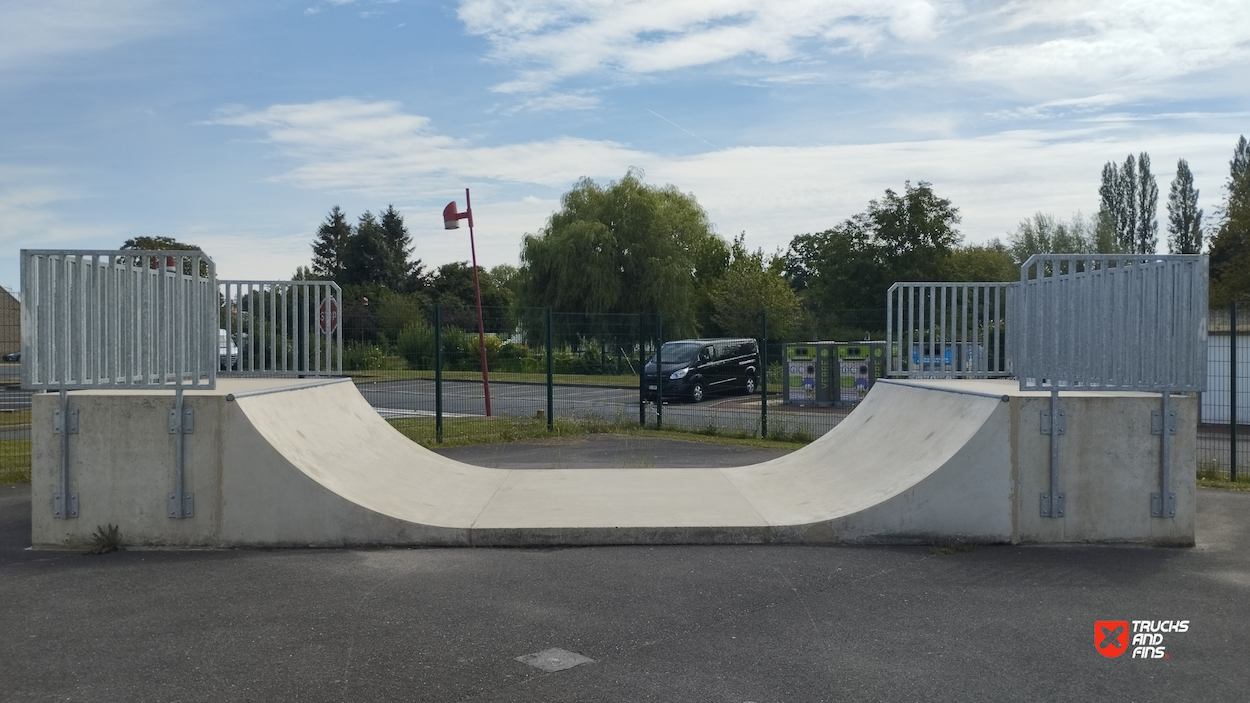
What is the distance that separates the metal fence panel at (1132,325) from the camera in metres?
6.96

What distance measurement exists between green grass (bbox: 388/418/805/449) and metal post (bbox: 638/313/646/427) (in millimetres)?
347

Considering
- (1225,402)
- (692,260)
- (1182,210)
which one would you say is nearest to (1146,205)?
(1182,210)

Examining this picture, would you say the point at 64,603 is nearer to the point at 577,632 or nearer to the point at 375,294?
the point at 577,632

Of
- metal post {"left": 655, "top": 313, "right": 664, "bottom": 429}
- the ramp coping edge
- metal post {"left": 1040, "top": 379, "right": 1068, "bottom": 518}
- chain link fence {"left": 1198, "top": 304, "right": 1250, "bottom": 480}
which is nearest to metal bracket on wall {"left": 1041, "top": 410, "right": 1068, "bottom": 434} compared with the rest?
metal post {"left": 1040, "top": 379, "right": 1068, "bottom": 518}

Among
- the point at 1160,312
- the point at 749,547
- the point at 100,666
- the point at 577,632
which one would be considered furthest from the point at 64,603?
the point at 1160,312

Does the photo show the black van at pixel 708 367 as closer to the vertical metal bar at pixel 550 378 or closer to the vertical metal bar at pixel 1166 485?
the vertical metal bar at pixel 550 378

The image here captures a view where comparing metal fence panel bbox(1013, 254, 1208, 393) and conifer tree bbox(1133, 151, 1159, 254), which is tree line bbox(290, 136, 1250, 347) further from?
conifer tree bbox(1133, 151, 1159, 254)

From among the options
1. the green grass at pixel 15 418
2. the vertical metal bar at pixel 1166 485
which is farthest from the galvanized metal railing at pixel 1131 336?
the green grass at pixel 15 418

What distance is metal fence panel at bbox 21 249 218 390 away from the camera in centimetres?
673

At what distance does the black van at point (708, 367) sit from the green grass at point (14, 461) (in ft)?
37.1

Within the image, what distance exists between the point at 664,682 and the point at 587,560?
2.34 meters

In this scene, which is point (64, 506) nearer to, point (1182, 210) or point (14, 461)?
point (14, 461)

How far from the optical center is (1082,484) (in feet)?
22.9

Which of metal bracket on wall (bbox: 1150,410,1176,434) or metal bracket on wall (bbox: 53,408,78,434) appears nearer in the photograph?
metal bracket on wall (bbox: 53,408,78,434)
